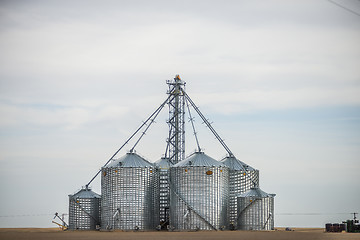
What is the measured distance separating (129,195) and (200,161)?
11.7 meters

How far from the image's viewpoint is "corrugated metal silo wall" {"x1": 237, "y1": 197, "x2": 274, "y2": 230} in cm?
9950

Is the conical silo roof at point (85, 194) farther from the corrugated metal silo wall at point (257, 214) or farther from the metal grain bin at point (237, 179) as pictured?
the corrugated metal silo wall at point (257, 214)

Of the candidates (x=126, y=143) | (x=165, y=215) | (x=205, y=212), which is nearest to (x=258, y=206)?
(x=205, y=212)

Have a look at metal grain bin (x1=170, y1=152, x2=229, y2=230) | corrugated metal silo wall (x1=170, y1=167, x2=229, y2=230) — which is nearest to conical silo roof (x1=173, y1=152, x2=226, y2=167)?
metal grain bin (x1=170, y1=152, x2=229, y2=230)

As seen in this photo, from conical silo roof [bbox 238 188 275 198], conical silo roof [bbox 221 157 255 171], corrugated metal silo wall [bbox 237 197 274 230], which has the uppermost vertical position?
conical silo roof [bbox 221 157 255 171]

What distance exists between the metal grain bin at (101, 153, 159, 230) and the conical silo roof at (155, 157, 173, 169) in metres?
6.02

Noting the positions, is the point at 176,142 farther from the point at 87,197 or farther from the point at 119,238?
the point at 119,238

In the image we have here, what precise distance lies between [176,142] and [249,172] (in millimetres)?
13448

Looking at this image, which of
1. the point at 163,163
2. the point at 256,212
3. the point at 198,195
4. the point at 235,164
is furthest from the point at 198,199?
the point at 163,163

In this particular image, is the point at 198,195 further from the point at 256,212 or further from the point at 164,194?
the point at 164,194

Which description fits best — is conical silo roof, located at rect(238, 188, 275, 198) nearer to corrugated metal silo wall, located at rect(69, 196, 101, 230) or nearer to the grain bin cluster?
the grain bin cluster

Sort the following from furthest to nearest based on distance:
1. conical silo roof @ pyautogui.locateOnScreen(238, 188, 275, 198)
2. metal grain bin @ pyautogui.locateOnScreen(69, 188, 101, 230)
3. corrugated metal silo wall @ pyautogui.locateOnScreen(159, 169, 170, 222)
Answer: metal grain bin @ pyautogui.locateOnScreen(69, 188, 101, 230) → corrugated metal silo wall @ pyautogui.locateOnScreen(159, 169, 170, 222) → conical silo roof @ pyautogui.locateOnScreen(238, 188, 275, 198)

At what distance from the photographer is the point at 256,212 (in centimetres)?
9988

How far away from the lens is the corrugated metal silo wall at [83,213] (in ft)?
352
